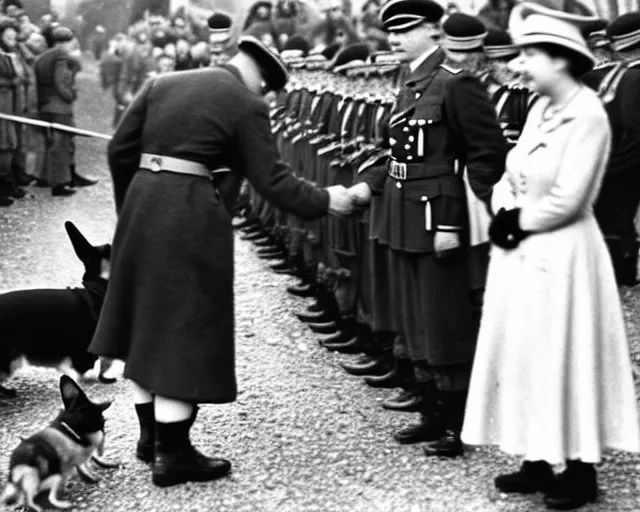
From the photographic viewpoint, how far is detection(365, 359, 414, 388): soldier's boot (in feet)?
23.1

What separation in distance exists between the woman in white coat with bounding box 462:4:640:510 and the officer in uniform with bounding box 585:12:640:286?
328cm

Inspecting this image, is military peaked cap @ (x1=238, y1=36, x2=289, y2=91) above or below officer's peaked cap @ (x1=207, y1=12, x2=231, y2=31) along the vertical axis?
above

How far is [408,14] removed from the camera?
5895 mm

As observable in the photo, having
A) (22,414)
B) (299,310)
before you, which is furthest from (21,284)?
(22,414)

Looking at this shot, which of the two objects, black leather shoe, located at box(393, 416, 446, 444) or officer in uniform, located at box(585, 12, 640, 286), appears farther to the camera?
officer in uniform, located at box(585, 12, 640, 286)

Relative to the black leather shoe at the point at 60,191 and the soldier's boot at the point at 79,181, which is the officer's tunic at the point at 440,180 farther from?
the soldier's boot at the point at 79,181

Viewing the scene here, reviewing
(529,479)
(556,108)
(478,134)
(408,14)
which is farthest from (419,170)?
(529,479)

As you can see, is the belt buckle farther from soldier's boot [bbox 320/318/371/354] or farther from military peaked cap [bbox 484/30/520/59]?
military peaked cap [bbox 484/30/520/59]

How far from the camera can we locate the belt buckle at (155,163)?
5418mm

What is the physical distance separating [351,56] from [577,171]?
15.8 ft

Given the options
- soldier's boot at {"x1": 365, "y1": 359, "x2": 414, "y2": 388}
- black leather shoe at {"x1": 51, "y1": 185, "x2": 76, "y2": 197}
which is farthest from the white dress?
black leather shoe at {"x1": 51, "y1": 185, "x2": 76, "y2": 197}

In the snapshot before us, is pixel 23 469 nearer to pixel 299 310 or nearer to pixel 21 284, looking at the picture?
pixel 299 310

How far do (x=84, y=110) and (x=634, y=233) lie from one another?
1910cm

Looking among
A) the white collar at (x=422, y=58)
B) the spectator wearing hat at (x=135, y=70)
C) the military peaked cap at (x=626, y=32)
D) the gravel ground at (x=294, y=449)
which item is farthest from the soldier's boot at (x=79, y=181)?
the white collar at (x=422, y=58)
